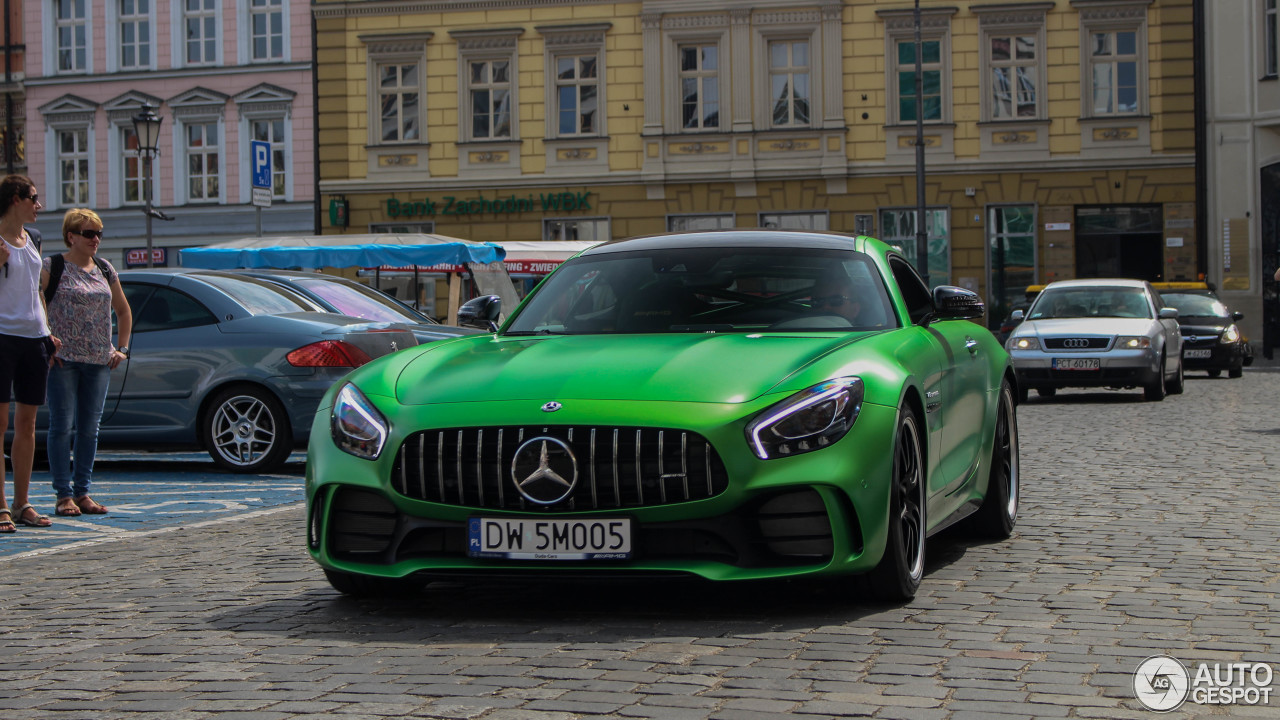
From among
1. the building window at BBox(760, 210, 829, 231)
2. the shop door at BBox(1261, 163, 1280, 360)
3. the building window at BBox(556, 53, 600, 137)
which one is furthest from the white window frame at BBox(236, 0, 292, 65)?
the shop door at BBox(1261, 163, 1280, 360)

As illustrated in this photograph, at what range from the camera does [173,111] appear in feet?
140

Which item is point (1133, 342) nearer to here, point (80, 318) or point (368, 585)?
point (80, 318)

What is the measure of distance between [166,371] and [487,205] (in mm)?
27030

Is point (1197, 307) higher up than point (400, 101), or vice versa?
point (400, 101)

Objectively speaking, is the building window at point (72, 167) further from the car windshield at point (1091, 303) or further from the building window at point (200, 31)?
the car windshield at point (1091, 303)

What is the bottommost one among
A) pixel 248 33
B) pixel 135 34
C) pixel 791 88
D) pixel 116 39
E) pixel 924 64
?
pixel 791 88

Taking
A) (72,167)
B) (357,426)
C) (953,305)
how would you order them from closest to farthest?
(357,426), (953,305), (72,167)

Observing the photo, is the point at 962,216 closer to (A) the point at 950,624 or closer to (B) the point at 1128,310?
(B) the point at 1128,310

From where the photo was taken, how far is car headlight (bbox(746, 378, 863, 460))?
203 inches

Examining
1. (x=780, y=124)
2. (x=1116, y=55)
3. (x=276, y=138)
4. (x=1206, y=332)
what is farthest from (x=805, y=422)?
(x=276, y=138)

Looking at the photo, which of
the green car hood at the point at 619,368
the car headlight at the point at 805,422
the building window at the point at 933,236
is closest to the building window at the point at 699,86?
the building window at the point at 933,236

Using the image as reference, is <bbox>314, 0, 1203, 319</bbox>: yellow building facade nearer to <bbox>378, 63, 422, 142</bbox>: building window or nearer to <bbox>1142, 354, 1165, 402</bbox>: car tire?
<bbox>378, 63, 422, 142</bbox>: building window

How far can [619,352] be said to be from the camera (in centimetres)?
577

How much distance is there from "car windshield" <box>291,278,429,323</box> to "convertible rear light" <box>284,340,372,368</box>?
87 centimetres
